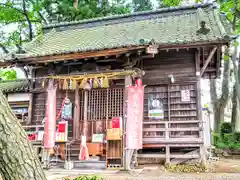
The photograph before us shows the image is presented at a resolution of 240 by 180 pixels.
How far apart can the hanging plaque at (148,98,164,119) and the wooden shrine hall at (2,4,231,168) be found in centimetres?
4

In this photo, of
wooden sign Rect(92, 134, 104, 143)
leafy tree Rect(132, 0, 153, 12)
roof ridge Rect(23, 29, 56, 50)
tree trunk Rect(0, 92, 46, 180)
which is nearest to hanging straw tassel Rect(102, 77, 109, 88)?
wooden sign Rect(92, 134, 104, 143)

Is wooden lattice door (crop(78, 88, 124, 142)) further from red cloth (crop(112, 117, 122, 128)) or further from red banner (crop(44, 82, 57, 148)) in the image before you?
red banner (crop(44, 82, 57, 148))

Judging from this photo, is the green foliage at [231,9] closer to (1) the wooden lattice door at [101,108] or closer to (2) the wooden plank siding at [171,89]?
(2) the wooden plank siding at [171,89]

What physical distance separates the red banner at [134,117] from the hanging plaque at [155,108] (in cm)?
145

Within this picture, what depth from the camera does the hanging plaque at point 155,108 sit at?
962cm

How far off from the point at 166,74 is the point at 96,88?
9.24ft

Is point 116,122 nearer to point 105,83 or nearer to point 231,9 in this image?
point 105,83

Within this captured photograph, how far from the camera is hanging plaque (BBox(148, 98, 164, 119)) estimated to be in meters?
9.62

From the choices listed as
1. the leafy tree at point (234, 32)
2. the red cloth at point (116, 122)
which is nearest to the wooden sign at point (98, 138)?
the red cloth at point (116, 122)

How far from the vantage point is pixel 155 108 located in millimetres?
9711

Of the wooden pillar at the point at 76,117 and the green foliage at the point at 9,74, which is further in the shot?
the green foliage at the point at 9,74

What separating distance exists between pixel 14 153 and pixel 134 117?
20.9ft

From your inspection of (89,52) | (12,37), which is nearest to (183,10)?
(89,52)

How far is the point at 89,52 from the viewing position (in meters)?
8.85
